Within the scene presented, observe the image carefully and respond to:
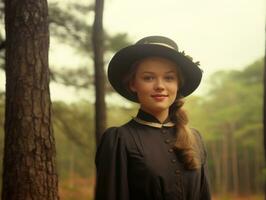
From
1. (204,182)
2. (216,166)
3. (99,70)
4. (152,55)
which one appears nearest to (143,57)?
(152,55)

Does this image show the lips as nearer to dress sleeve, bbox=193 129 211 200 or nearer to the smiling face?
the smiling face

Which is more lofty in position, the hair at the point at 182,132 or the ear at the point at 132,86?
the ear at the point at 132,86

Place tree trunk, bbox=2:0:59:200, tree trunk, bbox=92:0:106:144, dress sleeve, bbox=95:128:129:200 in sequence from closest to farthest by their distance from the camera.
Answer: dress sleeve, bbox=95:128:129:200
tree trunk, bbox=2:0:59:200
tree trunk, bbox=92:0:106:144

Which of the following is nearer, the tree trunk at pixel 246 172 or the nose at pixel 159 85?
the nose at pixel 159 85

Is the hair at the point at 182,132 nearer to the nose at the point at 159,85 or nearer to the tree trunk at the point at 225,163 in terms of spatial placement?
the nose at the point at 159,85

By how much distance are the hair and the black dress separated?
0.11ft

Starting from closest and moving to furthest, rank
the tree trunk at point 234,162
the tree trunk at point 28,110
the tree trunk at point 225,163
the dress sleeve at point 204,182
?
the dress sleeve at point 204,182 < the tree trunk at point 28,110 < the tree trunk at point 225,163 < the tree trunk at point 234,162

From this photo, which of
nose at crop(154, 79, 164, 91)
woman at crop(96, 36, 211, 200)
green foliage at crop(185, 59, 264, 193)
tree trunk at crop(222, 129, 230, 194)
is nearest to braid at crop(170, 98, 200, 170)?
woman at crop(96, 36, 211, 200)

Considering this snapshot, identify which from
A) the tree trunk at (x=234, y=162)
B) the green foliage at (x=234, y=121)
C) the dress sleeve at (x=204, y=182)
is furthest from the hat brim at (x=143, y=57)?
the tree trunk at (x=234, y=162)

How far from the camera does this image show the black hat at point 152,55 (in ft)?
7.27

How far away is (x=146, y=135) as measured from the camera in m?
2.26

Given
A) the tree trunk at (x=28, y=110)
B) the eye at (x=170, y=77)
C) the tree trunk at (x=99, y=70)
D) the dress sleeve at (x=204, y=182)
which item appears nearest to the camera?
the eye at (x=170, y=77)

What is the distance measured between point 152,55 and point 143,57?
0.05 metres

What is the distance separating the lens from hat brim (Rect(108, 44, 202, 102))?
2217 millimetres
